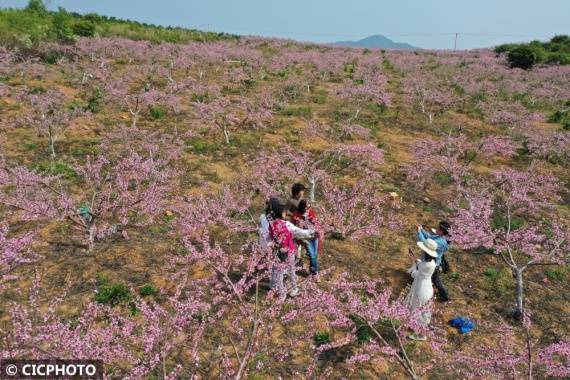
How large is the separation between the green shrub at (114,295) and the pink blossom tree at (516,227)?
7.39 metres

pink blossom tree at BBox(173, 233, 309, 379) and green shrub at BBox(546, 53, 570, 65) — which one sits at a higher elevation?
green shrub at BBox(546, 53, 570, 65)

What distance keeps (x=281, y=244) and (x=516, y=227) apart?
27.5 ft

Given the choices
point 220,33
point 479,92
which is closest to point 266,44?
point 220,33

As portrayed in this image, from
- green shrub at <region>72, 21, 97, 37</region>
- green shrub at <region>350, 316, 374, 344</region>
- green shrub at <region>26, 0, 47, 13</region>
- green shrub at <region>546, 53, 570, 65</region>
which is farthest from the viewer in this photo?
green shrub at <region>26, 0, 47, 13</region>

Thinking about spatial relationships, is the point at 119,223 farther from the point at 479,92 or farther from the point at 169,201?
the point at 479,92

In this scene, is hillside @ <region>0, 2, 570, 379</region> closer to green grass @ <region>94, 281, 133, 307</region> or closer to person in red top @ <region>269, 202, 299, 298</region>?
green grass @ <region>94, 281, 133, 307</region>

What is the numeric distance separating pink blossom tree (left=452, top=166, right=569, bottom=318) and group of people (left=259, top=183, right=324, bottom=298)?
3.80 m

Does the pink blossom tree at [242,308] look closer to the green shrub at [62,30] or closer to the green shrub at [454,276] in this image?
the green shrub at [454,276]

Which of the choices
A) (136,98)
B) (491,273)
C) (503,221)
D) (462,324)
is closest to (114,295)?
(462,324)

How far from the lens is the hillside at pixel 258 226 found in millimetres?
6418

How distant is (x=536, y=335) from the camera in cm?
804

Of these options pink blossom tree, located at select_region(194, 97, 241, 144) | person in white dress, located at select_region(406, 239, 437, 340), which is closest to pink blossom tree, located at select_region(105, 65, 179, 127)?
pink blossom tree, located at select_region(194, 97, 241, 144)

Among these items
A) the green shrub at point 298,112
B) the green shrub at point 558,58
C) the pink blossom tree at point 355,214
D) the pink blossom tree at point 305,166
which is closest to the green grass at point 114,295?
the pink blossom tree at point 355,214

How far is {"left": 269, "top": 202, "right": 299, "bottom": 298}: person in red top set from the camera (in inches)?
290
